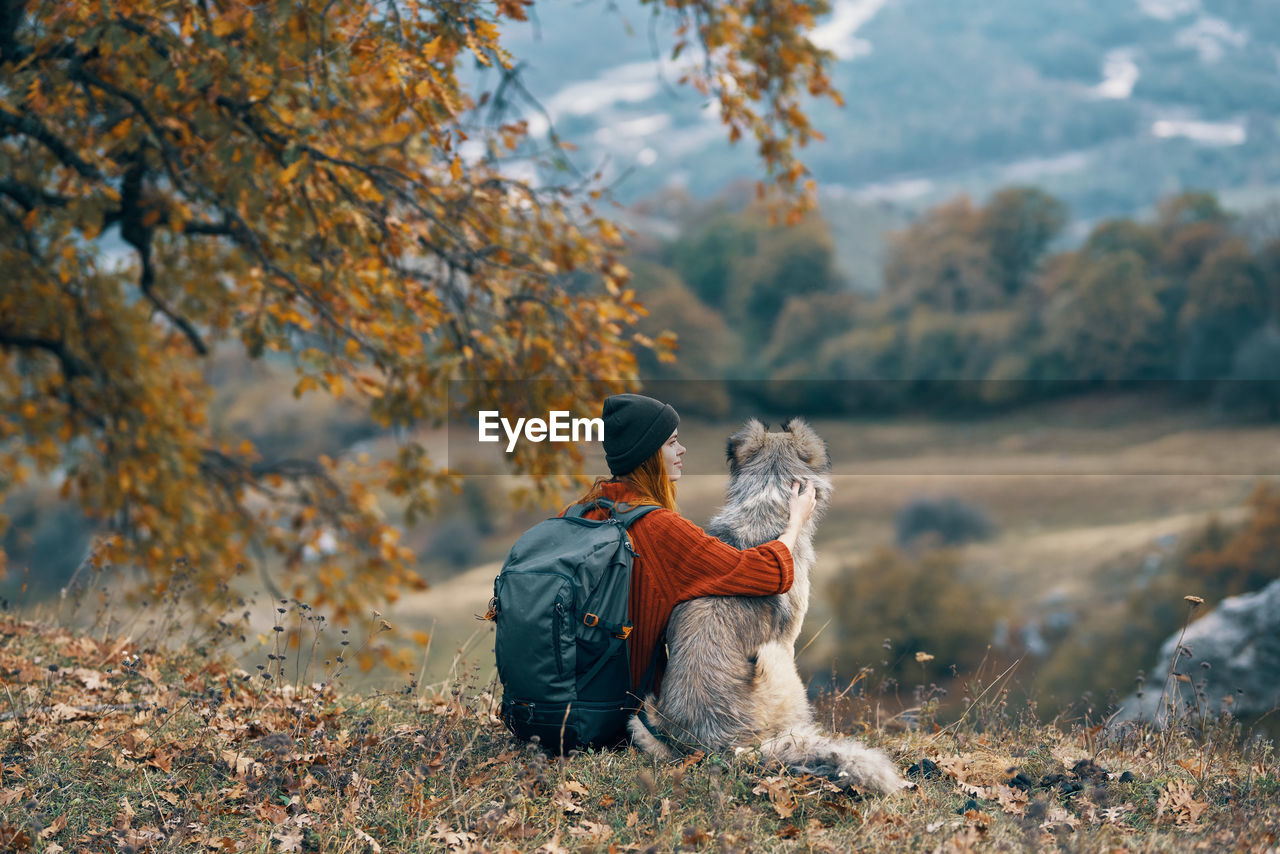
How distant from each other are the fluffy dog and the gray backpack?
0.19 m

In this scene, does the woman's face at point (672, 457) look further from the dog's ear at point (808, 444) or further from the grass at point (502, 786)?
the grass at point (502, 786)

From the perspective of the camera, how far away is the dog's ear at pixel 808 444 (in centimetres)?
401

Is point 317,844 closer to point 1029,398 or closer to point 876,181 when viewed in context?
point 1029,398

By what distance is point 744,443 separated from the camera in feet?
13.3

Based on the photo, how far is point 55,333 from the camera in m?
8.38

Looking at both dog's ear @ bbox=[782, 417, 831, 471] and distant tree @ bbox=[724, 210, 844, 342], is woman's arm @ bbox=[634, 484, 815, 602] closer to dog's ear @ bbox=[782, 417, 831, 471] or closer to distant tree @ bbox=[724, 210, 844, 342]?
dog's ear @ bbox=[782, 417, 831, 471]

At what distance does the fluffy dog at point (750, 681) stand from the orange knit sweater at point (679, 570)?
74mm

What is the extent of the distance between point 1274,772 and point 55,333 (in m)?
9.16

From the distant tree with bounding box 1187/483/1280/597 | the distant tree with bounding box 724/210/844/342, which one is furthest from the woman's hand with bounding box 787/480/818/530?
the distant tree with bounding box 724/210/844/342

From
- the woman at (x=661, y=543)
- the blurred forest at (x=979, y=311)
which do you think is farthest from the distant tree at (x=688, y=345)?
the woman at (x=661, y=543)

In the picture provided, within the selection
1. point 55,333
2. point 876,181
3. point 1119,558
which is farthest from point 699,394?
point 876,181

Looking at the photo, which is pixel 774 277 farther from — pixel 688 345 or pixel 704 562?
pixel 704 562

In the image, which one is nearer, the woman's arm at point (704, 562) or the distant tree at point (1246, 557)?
the woman's arm at point (704, 562)

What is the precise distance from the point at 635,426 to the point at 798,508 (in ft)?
2.39
